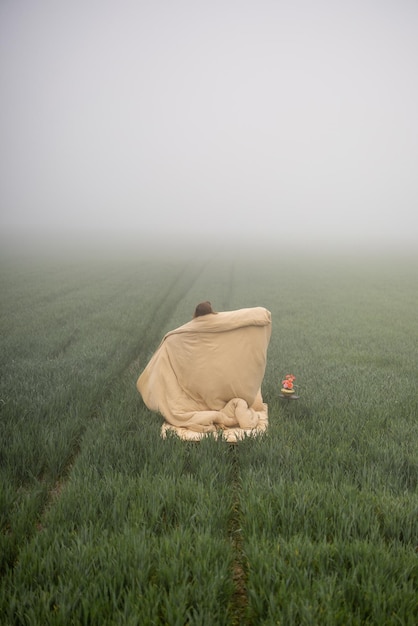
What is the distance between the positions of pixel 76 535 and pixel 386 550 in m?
2.25

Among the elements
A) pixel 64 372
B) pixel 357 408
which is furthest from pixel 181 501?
pixel 64 372

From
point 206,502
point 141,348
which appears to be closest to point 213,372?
point 206,502

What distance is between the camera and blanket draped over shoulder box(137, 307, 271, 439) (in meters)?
5.26

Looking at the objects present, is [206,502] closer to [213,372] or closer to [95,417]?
[213,372]

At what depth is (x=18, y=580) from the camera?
265 cm

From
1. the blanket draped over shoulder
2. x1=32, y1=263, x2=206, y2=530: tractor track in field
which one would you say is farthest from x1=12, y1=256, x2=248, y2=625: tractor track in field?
the blanket draped over shoulder

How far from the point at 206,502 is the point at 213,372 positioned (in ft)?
A: 6.56

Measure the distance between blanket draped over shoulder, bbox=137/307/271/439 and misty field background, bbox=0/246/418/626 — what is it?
402mm

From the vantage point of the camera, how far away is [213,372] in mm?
5324

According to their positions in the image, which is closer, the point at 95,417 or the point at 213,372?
the point at 213,372

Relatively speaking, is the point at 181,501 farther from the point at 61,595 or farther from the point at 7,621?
the point at 7,621

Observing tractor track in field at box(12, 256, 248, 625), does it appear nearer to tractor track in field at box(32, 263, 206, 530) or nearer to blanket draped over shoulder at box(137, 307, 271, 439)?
tractor track in field at box(32, 263, 206, 530)

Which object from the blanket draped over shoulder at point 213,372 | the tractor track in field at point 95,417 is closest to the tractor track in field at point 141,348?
the tractor track in field at point 95,417

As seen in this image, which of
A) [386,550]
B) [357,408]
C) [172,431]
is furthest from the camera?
[357,408]
